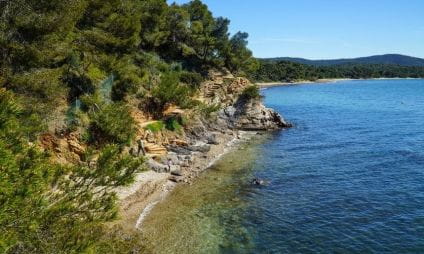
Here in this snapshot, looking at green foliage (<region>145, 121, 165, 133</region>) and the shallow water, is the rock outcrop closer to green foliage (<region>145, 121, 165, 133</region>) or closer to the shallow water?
the shallow water

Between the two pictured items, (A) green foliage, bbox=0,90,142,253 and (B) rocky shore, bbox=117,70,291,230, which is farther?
(B) rocky shore, bbox=117,70,291,230

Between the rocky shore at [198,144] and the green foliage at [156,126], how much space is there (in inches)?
46.6

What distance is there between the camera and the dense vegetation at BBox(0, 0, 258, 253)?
1086 cm

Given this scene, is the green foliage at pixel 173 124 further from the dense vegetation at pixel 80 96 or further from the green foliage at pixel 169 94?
the green foliage at pixel 169 94

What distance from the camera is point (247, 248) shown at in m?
22.3

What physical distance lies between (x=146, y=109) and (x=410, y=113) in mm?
54846

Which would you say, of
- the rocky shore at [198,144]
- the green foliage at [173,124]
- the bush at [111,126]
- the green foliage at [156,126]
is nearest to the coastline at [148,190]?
the rocky shore at [198,144]

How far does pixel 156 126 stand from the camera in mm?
43031

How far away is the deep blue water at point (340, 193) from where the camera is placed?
2300cm

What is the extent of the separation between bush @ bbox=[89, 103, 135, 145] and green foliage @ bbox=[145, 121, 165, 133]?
506cm

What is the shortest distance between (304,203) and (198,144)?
18.5 m

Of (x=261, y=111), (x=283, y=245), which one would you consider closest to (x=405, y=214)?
(x=283, y=245)

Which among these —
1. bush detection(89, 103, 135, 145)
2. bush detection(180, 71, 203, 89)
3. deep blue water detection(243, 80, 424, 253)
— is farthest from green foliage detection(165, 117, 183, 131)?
bush detection(180, 71, 203, 89)

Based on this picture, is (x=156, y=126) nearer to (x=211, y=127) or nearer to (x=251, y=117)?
(x=211, y=127)
